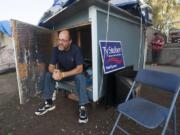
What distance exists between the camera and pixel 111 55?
2.40 m

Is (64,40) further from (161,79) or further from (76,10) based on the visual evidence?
(161,79)

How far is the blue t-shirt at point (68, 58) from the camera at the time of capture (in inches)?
86.3

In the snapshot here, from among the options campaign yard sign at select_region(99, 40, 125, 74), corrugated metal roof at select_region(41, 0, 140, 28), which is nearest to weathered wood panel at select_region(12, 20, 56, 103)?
corrugated metal roof at select_region(41, 0, 140, 28)

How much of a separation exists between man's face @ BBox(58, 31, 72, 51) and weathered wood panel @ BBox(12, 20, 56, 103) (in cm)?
61

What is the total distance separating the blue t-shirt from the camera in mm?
2192

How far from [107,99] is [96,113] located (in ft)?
0.85

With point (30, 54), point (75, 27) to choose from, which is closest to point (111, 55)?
point (75, 27)

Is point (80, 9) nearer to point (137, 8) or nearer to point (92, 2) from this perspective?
point (92, 2)

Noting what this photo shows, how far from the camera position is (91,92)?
2.32 m

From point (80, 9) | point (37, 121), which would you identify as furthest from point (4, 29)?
point (37, 121)

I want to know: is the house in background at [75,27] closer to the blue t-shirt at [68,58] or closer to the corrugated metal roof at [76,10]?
the corrugated metal roof at [76,10]

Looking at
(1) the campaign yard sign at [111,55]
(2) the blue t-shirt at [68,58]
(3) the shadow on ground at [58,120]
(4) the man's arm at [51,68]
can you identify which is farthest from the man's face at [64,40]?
(3) the shadow on ground at [58,120]

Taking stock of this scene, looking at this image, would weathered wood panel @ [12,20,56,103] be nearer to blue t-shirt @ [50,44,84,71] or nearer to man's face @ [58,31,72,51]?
blue t-shirt @ [50,44,84,71]

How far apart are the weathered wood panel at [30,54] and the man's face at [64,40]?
2.00 ft
